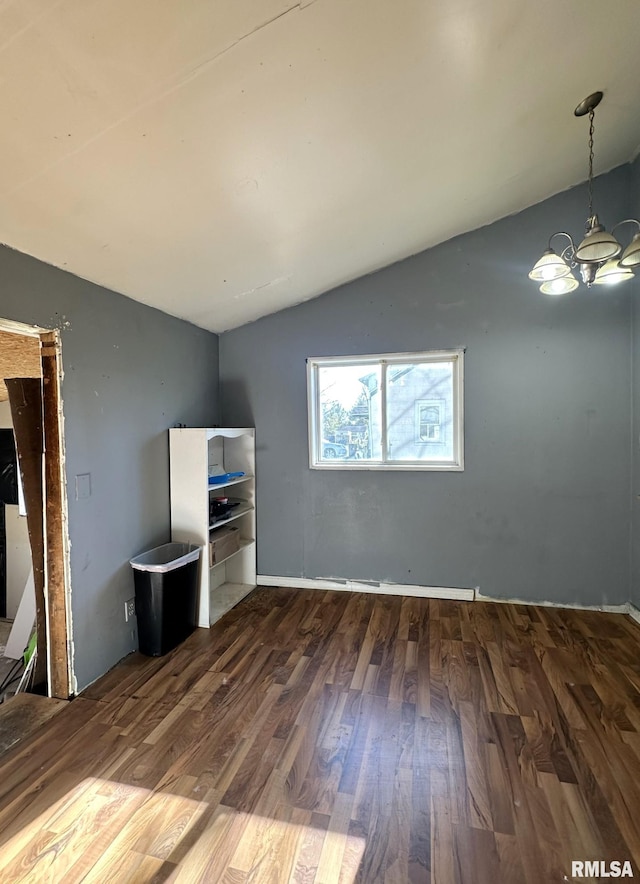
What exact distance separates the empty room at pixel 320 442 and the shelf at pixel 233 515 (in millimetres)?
122

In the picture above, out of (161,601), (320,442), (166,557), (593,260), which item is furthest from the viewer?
(320,442)

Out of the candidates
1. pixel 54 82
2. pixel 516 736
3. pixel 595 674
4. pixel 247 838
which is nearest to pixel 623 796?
pixel 516 736

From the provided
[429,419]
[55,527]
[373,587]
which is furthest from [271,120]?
[373,587]

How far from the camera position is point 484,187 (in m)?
2.58

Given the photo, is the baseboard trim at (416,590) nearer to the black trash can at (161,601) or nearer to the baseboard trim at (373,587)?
the baseboard trim at (373,587)

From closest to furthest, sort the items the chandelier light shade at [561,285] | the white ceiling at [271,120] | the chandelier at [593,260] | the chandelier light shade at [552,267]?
the white ceiling at [271,120]
the chandelier at [593,260]
the chandelier light shade at [552,267]
the chandelier light shade at [561,285]

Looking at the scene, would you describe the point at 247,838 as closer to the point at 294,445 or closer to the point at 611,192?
the point at 294,445

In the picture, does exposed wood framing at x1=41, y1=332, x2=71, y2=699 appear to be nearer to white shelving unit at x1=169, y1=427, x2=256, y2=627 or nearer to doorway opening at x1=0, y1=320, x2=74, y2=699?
doorway opening at x1=0, y1=320, x2=74, y2=699

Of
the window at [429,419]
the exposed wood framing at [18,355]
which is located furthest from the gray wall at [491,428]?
the exposed wood framing at [18,355]

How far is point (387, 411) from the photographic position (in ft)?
11.1

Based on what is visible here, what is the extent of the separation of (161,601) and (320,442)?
178cm

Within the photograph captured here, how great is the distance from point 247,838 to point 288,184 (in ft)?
8.68

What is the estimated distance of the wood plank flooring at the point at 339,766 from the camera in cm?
129

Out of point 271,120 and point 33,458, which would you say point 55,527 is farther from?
point 271,120
